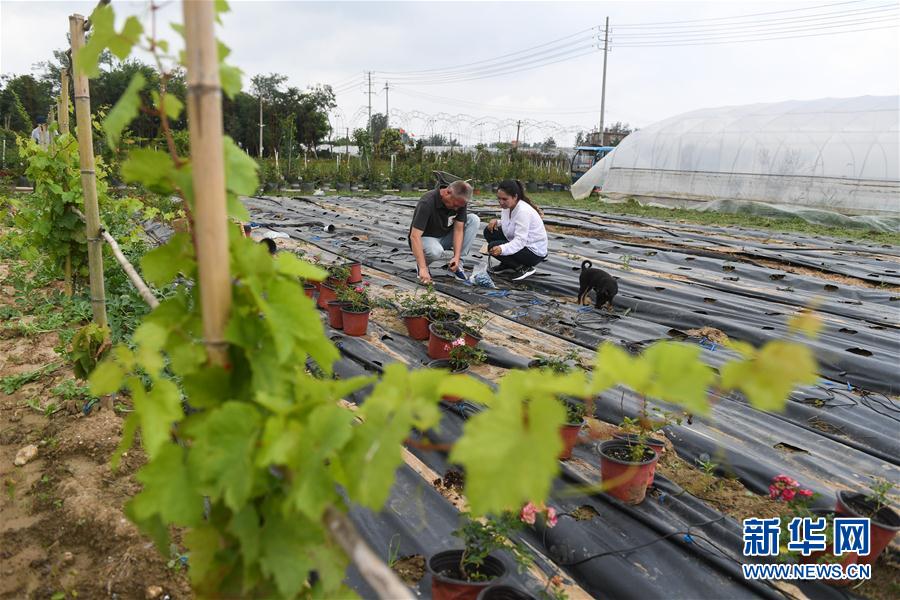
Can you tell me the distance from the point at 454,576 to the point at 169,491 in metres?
1.42

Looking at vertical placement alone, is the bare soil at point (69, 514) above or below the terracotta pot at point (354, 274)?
below

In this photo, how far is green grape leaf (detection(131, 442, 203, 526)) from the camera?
3.11 ft

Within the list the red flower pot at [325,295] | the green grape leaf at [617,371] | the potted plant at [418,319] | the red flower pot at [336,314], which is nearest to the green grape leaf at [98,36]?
the green grape leaf at [617,371]

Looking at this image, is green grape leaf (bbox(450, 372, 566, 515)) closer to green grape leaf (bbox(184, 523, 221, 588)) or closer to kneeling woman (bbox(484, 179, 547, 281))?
green grape leaf (bbox(184, 523, 221, 588))

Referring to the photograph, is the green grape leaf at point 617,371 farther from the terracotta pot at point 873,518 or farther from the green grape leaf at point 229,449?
the terracotta pot at point 873,518

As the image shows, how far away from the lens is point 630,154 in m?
19.6

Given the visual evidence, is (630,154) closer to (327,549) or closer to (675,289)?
(675,289)

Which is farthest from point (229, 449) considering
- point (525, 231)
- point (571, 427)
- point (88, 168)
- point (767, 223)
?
point (767, 223)

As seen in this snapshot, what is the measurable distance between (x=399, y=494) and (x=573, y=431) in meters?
0.95

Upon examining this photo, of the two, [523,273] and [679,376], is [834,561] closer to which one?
[679,376]

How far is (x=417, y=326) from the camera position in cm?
467

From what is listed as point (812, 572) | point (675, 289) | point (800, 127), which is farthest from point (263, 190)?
point (812, 572)

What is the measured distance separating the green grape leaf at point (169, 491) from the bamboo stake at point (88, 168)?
8.31 ft

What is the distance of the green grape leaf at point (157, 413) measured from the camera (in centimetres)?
91
